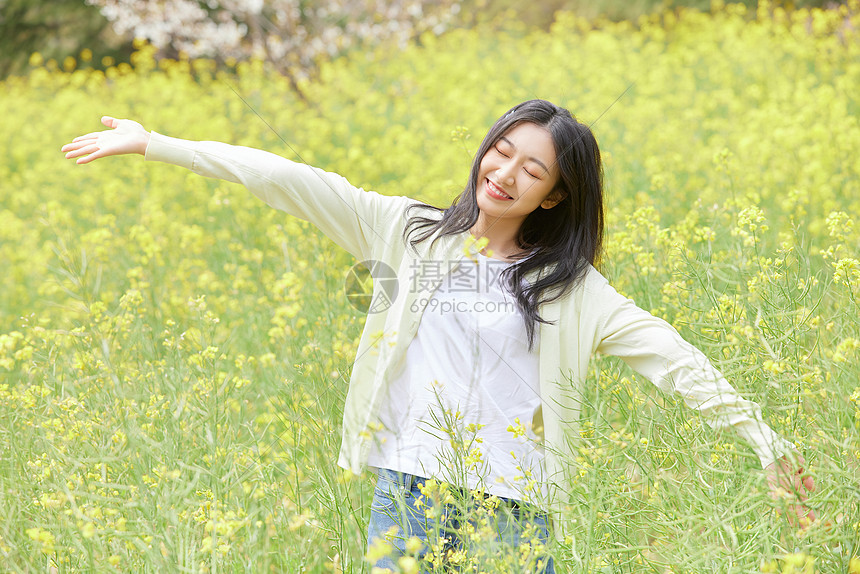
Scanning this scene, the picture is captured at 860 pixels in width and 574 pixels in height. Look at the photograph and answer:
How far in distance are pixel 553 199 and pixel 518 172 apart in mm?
187

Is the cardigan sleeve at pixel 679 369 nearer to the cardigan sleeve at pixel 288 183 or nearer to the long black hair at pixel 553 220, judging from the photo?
the long black hair at pixel 553 220

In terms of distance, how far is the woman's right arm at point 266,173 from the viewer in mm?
1951

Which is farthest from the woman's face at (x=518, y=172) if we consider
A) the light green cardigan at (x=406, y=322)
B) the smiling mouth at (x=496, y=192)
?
the light green cardigan at (x=406, y=322)

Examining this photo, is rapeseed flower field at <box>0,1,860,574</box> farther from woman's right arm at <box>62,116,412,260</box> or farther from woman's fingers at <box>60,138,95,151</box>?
woman's fingers at <box>60,138,95,151</box>

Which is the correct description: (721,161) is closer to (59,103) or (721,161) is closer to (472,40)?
(472,40)

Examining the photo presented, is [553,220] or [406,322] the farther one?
[553,220]

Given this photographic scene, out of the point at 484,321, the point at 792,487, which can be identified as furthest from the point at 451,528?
the point at 792,487

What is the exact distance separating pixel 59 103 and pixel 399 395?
757 cm

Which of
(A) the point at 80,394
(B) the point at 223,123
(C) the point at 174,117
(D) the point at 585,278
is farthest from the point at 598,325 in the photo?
(C) the point at 174,117

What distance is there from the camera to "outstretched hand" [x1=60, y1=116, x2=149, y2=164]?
1883 millimetres

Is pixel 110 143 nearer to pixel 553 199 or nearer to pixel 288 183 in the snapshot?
pixel 288 183

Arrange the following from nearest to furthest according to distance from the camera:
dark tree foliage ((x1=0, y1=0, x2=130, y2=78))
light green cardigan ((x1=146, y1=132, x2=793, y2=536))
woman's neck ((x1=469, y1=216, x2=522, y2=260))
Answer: light green cardigan ((x1=146, y1=132, x2=793, y2=536)) → woman's neck ((x1=469, y1=216, x2=522, y2=260)) → dark tree foliage ((x1=0, y1=0, x2=130, y2=78))

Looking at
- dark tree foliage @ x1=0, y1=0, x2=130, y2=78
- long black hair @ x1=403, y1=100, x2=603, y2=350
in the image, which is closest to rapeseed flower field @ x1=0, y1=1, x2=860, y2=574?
long black hair @ x1=403, y1=100, x2=603, y2=350

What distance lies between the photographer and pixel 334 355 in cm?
229
